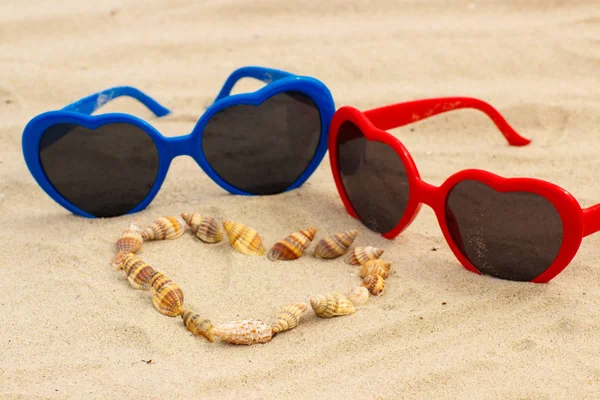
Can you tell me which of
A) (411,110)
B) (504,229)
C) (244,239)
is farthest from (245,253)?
(411,110)

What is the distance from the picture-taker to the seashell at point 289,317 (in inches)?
72.3

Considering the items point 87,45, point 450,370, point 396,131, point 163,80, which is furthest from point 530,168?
point 87,45

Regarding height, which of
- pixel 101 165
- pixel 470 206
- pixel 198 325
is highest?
pixel 470 206

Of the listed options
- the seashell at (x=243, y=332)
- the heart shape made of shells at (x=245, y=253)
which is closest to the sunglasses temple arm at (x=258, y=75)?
the heart shape made of shells at (x=245, y=253)

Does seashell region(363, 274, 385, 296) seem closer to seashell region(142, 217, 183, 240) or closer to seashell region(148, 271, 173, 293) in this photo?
seashell region(148, 271, 173, 293)

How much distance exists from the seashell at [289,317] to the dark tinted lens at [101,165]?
2.93 feet

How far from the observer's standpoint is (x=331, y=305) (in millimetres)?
1884

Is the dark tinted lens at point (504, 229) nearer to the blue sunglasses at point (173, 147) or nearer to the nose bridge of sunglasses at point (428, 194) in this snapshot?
the nose bridge of sunglasses at point (428, 194)

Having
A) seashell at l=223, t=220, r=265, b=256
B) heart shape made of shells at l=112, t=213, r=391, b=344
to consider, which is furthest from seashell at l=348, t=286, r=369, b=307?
seashell at l=223, t=220, r=265, b=256

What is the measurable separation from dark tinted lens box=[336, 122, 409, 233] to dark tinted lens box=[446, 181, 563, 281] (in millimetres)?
219

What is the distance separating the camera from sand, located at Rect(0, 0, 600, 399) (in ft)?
5.51

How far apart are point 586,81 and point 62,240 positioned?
275 cm

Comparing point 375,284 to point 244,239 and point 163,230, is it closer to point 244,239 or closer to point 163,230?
point 244,239

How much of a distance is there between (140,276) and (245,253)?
0.36 metres
